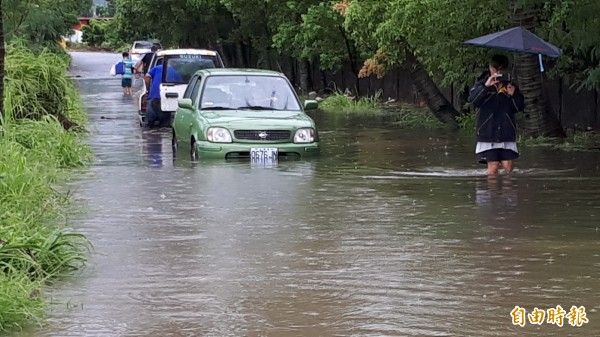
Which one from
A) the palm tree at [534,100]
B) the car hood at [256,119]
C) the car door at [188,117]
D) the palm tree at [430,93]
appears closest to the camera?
the car hood at [256,119]

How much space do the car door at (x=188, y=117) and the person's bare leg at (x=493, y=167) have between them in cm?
440

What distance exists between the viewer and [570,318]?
22.6 feet

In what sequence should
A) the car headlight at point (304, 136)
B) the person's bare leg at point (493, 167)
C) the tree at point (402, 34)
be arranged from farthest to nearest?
→ 1. the tree at point (402, 34)
2. the car headlight at point (304, 136)
3. the person's bare leg at point (493, 167)

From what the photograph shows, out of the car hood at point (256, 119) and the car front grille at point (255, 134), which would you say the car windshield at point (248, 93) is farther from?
the car front grille at point (255, 134)

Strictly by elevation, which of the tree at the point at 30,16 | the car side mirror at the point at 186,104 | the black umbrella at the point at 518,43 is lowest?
the car side mirror at the point at 186,104

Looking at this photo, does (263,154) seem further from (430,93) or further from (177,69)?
(430,93)

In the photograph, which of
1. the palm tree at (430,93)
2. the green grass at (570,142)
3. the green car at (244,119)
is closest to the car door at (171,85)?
the palm tree at (430,93)

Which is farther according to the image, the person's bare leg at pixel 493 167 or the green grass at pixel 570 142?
the green grass at pixel 570 142

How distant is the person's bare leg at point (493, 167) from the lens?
45.2 feet

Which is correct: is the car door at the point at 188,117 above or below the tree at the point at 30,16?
below

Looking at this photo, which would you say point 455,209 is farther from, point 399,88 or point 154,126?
point 399,88

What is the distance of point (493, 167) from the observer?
13.9 meters

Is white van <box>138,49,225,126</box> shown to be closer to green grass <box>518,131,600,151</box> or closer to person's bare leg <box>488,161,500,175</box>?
green grass <box>518,131,600,151</box>

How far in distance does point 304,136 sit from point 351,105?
14601 mm
